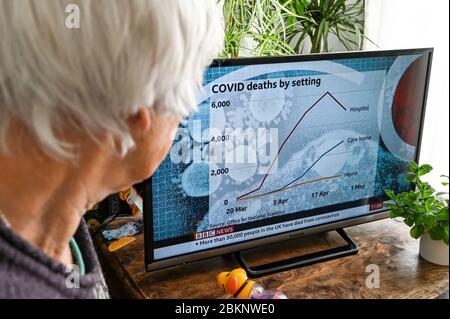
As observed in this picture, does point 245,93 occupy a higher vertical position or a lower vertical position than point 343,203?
higher

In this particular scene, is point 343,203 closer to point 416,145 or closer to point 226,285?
point 416,145

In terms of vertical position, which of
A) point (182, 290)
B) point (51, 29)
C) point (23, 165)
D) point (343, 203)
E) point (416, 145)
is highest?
point (51, 29)

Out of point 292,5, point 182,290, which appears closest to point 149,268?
point 182,290

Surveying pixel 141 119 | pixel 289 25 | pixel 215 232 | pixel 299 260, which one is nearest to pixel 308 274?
pixel 299 260

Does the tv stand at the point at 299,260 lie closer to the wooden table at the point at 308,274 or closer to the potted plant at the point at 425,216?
the wooden table at the point at 308,274

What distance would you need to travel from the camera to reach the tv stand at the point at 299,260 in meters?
1.20

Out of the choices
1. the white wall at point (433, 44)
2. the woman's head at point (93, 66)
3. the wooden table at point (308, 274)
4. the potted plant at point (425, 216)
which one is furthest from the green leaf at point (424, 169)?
the woman's head at point (93, 66)

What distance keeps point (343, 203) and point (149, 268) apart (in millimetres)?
525

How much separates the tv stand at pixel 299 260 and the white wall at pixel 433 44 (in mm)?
562

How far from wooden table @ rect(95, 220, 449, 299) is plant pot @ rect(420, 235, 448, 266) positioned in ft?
0.05

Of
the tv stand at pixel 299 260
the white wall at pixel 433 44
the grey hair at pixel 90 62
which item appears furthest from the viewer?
the white wall at pixel 433 44

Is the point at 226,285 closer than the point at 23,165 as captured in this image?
No

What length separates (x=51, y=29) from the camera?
62cm

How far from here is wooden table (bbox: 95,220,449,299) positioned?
1146mm
